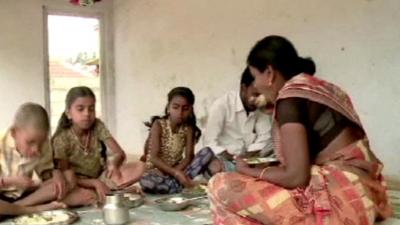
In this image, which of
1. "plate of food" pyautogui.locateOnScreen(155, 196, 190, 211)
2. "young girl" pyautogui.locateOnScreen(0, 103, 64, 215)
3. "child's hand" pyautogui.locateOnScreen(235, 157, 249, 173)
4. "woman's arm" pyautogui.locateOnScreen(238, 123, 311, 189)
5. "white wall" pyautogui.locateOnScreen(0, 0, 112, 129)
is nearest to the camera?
"woman's arm" pyautogui.locateOnScreen(238, 123, 311, 189)

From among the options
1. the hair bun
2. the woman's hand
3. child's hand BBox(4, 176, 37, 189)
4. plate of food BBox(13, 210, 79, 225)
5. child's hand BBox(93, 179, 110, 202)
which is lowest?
plate of food BBox(13, 210, 79, 225)

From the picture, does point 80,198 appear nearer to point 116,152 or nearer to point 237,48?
point 116,152

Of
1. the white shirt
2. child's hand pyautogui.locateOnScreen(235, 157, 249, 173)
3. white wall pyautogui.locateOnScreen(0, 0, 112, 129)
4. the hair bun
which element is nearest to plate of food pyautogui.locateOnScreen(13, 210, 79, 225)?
child's hand pyautogui.locateOnScreen(235, 157, 249, 173)

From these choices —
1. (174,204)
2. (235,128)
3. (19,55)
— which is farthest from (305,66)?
(19,55)

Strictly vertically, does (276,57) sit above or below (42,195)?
above

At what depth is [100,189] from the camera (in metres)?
3.17

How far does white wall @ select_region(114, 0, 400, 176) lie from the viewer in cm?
370

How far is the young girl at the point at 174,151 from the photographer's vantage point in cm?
350

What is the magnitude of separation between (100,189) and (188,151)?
774 mm

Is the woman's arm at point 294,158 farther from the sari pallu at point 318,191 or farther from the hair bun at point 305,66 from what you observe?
the hair bun at point 305,66

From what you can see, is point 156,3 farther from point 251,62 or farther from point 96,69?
point 251,62

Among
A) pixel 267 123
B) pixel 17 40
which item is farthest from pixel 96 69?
pixel 267 123

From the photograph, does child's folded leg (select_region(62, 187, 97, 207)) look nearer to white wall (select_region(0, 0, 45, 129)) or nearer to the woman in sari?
the woman in sari

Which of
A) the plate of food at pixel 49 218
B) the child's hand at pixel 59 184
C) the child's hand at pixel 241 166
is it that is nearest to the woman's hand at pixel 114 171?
the child's hand at pixel 59 184
